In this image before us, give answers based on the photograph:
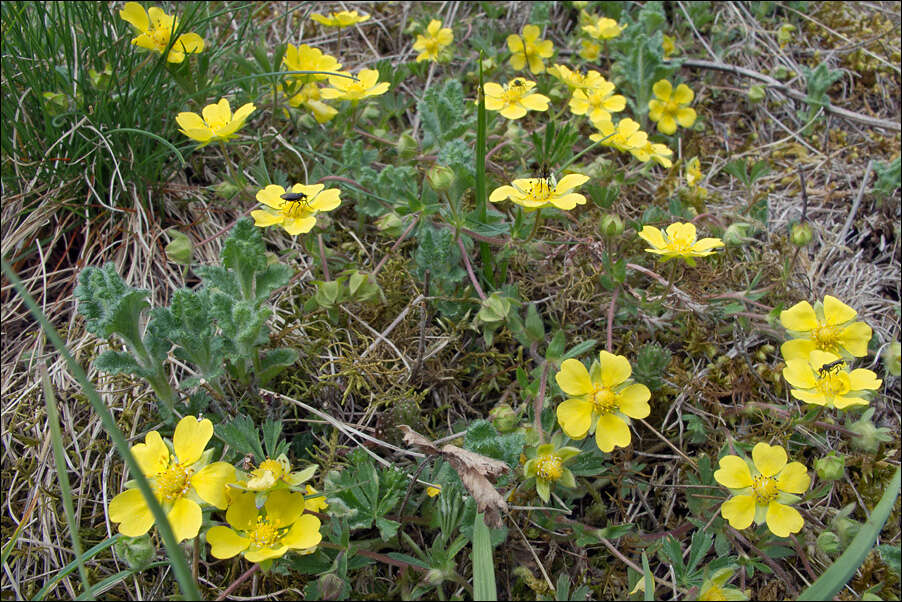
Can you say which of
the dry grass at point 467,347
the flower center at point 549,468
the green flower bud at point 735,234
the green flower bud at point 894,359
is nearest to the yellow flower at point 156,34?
the dry grass at point 467,347

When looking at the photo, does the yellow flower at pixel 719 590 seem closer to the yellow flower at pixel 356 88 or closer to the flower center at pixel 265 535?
the flower center at pixel 265 535

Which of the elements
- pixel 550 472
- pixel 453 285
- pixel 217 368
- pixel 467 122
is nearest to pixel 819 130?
pixel 467 122

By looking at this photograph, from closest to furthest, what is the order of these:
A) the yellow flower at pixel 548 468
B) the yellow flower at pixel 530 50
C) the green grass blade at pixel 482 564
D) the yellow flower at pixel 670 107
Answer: the green grass blade at pixel 482 564, the yellow flower at pixel 548 468, the yellow flower at pixel 670 107, the yellow flower at pixel 530 50

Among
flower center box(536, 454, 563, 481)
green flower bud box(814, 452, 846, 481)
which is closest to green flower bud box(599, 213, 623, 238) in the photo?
flower center box(536, 454, 563, 481)

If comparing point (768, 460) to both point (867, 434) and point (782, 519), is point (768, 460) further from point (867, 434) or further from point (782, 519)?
point (867, 434)

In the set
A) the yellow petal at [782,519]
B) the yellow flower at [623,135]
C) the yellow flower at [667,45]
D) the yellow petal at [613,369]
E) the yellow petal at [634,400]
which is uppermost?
the yellow flower at [667,45]

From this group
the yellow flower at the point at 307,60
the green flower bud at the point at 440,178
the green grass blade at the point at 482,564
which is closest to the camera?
the green grass blade at the point at 482,564
